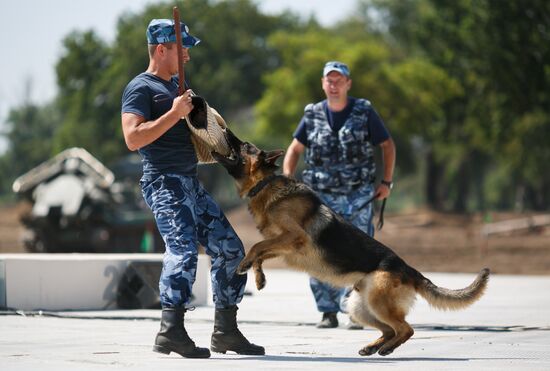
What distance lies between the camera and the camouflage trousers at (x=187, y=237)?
25.1 feet

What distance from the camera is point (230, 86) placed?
75.2 m

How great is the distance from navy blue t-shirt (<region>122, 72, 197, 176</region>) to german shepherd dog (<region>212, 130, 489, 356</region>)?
327 mm

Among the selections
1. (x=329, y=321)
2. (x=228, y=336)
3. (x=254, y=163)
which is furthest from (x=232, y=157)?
(x=329, y=321)

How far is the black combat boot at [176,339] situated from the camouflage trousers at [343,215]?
285 centimetres

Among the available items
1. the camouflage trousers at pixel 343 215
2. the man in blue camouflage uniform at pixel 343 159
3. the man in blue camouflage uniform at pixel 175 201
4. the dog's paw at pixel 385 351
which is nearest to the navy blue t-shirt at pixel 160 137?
the man in blue camouflage uniform at pixel 175 201

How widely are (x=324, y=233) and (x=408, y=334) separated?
0.93m

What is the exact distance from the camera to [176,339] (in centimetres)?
766

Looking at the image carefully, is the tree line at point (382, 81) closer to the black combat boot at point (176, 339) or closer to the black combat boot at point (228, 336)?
the black combat boot at point (228, 336)

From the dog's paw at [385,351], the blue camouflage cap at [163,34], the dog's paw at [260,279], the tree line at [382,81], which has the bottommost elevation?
the dog's paw at [385,351]

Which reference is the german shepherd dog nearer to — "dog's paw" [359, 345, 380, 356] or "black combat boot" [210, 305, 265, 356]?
"dog's paw" [359, 345, 380, 356]

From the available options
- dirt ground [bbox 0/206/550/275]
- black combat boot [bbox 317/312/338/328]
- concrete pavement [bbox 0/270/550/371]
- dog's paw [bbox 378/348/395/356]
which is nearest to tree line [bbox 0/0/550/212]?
dirt ground [bbox 0/206/550/275]

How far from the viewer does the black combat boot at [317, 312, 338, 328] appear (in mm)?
10367

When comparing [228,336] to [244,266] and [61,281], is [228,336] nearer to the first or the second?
[244,266]

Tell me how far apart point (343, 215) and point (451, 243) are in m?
29.3
